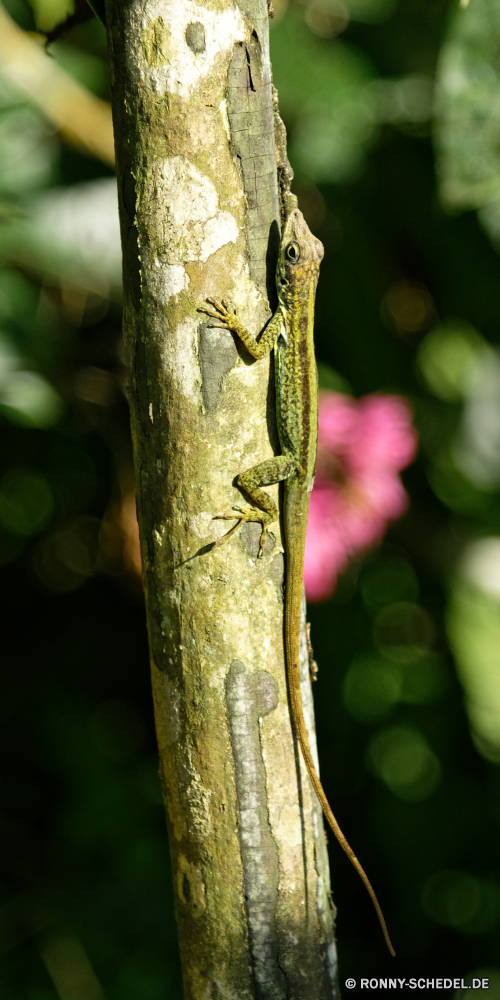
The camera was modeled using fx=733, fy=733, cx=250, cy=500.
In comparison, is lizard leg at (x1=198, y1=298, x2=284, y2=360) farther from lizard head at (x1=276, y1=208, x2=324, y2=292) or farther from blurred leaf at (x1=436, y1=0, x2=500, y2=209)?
blurred leaf at (x1=436, y1=0, x2=500, y2=209)

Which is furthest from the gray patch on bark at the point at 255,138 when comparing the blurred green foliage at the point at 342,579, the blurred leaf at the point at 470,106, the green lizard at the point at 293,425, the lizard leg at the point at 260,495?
the blurred green foliage at the point at 342,579

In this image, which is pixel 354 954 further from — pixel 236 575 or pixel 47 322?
pixel 47 322

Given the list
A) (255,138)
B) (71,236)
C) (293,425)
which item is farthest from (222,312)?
(71,236)

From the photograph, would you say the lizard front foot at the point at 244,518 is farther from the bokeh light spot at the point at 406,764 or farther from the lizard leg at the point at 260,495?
the bokeh light spot at the point at 406,764

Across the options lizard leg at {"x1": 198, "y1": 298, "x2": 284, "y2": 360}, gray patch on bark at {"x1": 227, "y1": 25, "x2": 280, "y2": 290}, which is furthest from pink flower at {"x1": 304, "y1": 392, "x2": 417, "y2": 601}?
gray patch on bark at {"x1": 227, "y1": 25, "x2": 280, "y2": 290}

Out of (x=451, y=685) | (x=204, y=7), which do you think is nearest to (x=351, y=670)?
(x=451, y=685)

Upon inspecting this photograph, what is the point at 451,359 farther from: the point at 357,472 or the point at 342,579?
the point at 342,579
